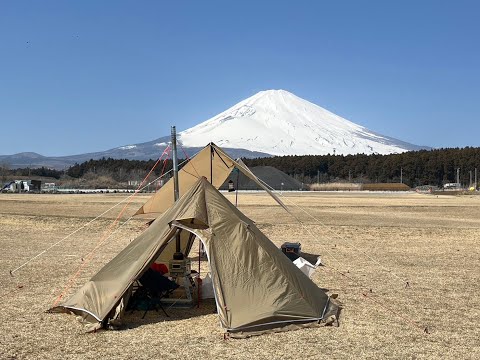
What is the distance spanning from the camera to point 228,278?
9219 mm

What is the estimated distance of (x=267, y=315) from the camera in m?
8.81

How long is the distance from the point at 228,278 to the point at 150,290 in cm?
165

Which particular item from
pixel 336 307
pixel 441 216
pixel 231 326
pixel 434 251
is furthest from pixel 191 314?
pixel 441 216

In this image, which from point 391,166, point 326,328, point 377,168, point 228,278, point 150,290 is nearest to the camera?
point 326,328

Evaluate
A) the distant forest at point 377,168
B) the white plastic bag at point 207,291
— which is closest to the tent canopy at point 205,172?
the white plastic bag at point 207,291

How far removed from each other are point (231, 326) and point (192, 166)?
6448mm

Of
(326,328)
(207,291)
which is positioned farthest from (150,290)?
(326,328)

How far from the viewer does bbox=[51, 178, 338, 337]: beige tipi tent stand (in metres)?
8.89

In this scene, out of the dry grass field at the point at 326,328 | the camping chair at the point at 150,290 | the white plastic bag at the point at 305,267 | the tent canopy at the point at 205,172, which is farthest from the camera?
the white plastic bag at the point at 305,267

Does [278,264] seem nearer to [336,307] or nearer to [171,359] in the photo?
[336,307]

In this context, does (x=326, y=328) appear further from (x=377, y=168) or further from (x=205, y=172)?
(x=377, y=168)

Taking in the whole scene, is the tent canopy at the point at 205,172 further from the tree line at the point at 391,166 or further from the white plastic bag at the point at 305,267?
the tree line at the point at 391,166

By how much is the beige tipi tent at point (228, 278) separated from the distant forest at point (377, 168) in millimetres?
112422

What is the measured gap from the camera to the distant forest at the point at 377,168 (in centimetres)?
12669
